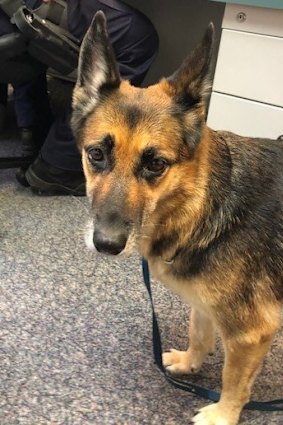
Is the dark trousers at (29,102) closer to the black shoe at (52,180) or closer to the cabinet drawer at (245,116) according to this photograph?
the black shoe at (52,180)

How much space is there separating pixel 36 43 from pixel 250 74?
789 mm

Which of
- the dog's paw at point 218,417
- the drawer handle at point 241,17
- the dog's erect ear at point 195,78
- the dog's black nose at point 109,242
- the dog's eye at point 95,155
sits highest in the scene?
the dog's erect ear at point 195,78

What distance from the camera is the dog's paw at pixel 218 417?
1.15 metres

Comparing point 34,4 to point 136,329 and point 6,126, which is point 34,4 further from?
point 136,329

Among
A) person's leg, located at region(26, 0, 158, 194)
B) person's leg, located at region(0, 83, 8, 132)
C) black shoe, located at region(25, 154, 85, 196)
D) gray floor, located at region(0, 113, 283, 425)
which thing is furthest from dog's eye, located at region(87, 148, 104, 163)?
person's leg, located at region(0, 83, 8, 132)

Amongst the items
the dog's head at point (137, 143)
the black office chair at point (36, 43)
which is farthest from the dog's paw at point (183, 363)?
the black office chair at point (36, 43)

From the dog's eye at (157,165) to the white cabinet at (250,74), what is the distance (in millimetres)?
972

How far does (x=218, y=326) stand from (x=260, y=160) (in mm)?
388

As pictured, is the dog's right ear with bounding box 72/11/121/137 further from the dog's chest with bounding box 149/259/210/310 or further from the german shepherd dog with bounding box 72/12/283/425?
the dog's chest with bounding box 149/259/210/310

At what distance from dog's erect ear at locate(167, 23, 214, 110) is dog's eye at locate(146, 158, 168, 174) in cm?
14

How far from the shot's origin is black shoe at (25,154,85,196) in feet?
6.91

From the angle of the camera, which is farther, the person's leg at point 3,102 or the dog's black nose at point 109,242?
the person's leg at point 3,102

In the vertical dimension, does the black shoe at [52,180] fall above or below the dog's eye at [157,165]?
below

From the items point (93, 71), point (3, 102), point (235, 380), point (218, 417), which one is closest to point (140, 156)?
point (93, 71)
